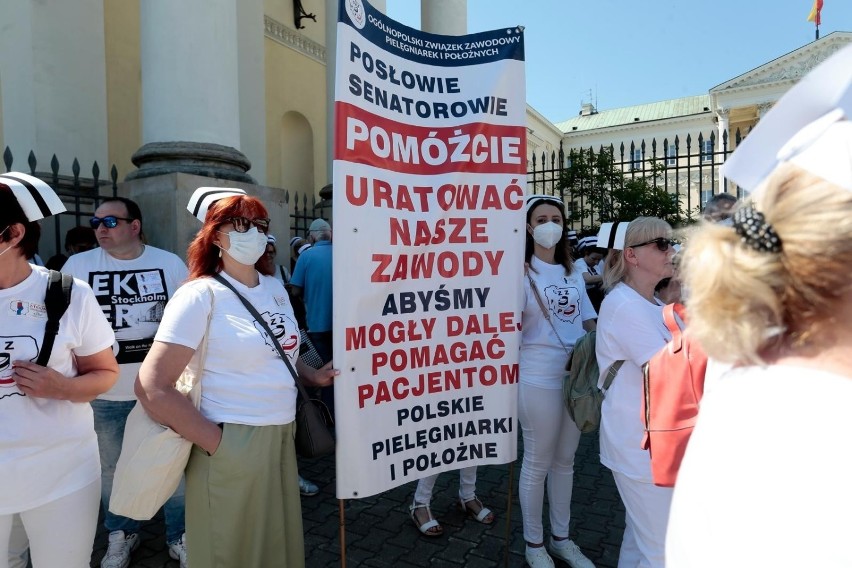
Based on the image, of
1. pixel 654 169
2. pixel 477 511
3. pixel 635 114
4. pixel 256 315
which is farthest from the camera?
pixel 635 114

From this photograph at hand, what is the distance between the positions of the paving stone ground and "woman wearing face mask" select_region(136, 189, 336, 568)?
3.43 ft

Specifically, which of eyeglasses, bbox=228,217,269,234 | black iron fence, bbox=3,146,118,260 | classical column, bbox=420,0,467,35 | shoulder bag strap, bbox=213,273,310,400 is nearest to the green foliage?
classical column, bbox=420,0,467,35

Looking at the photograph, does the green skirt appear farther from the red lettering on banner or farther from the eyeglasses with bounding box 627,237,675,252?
the eyeglasses with bounding box 627,237,675,252

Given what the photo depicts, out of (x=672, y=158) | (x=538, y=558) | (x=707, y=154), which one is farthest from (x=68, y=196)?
(x=707, y=154)

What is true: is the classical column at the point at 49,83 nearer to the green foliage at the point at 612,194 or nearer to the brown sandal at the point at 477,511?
the brown sandal at the point at 477,511

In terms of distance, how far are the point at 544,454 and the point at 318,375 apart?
1394mm

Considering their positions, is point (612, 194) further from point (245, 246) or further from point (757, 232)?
point (757, 232)

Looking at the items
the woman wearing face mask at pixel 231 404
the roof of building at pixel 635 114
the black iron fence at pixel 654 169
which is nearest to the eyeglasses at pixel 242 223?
the woman wearing face mask at pixel 231 404

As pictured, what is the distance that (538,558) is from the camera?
307cm

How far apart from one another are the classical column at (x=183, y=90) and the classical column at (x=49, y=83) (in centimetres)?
257

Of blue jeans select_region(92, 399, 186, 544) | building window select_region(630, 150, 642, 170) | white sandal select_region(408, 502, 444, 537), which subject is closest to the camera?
blue jeans select_region(92, 399, 186, 544)

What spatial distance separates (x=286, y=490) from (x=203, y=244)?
3.51ft

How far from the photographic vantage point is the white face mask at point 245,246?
231 cm

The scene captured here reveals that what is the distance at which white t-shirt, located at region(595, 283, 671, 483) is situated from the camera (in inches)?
92.4
